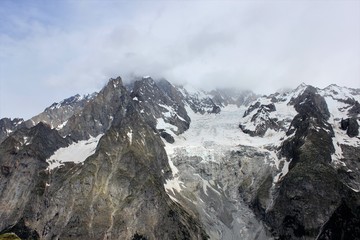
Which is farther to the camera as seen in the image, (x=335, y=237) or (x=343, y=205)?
(x=343, y=205)

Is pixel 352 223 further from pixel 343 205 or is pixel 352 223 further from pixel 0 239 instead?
pixel 0 239

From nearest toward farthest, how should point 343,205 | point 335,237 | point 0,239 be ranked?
point 0,239
point 335,237
point 343,205

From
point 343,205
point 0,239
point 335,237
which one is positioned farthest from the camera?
point 343,205

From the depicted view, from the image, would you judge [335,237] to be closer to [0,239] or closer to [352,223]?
[352,223]

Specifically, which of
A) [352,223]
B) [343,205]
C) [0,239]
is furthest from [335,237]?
[0,239]

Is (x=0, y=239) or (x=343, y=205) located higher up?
(x=343, y=205)

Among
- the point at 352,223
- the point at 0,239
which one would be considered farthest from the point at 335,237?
the point at 0,239

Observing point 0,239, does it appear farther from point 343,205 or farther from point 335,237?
point 343,205

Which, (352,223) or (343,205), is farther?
(343,205)
